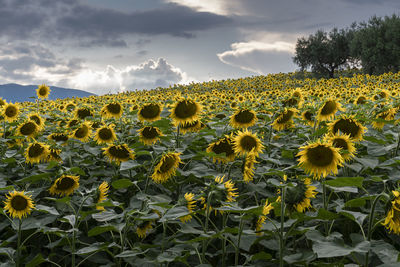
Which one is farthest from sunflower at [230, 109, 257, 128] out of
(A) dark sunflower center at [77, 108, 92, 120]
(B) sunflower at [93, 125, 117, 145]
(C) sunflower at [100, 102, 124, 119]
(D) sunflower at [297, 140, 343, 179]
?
(A) dark sunflower center at [77, 108, 92, 120]

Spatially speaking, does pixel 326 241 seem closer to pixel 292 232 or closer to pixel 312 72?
pixel 292 232

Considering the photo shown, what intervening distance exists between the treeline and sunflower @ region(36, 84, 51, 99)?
38.6 m

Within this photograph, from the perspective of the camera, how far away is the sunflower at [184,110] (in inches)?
189

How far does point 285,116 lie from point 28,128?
172 inches

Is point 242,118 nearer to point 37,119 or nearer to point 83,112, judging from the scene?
point 83,112

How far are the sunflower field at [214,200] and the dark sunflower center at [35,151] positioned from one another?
1 centimetres

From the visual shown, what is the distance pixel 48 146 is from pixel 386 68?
4414cm

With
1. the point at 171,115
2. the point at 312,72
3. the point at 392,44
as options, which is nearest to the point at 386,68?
the point at 392,44

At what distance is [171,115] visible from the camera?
486 cm

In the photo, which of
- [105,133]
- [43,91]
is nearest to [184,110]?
[105,133]

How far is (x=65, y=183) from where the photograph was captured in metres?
4.29

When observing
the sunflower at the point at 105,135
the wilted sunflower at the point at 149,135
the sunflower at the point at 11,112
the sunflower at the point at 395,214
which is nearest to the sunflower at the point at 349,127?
the sunflower at the point at 395,214

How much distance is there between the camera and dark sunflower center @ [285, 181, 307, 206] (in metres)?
3.06

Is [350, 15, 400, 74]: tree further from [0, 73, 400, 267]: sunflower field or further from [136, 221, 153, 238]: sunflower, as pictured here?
[136, 221, 153, 238]: sunflower
